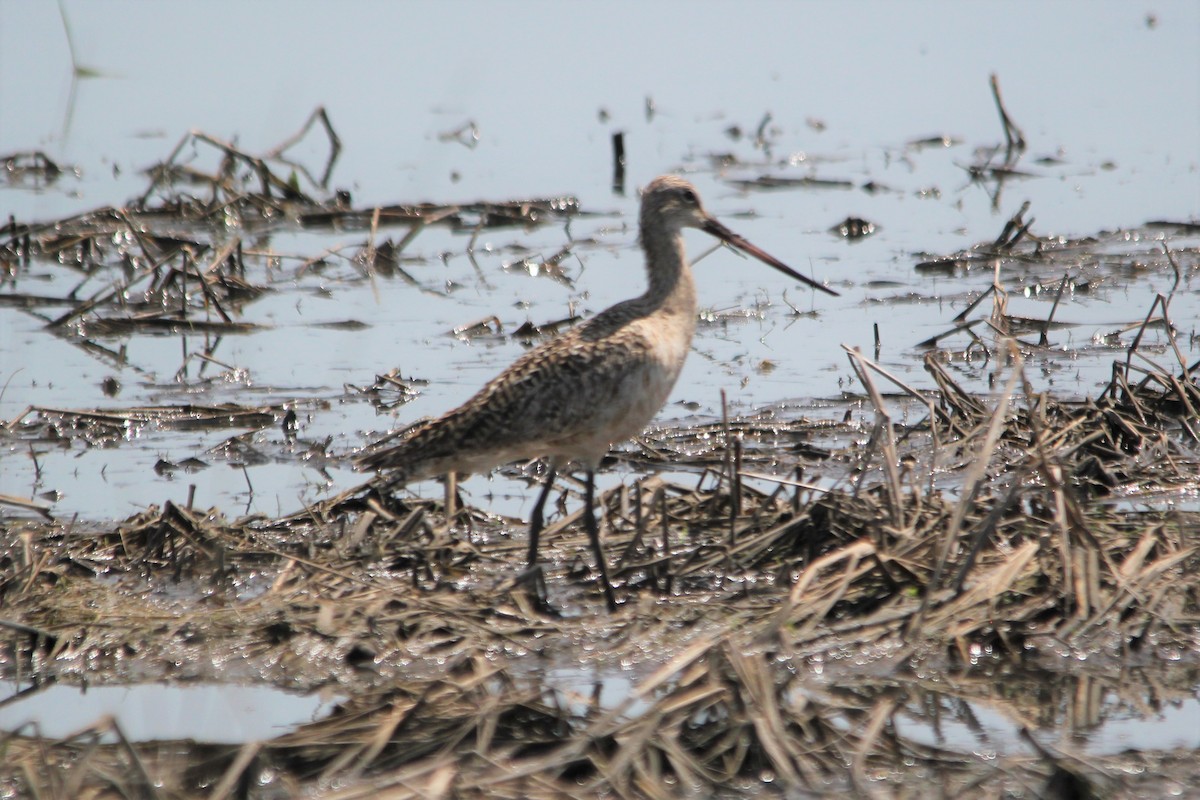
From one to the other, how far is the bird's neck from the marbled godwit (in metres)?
0.16

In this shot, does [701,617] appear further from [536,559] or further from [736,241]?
[736,241]

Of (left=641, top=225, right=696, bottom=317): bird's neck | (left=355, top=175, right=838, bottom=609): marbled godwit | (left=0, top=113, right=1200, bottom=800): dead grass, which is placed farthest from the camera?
(left=641, top=225, right=696, bottom=317): bird's neck

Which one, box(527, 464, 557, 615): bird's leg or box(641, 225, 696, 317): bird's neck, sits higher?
box(641, 225, 696, 317): bird's neck

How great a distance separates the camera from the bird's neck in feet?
21.3

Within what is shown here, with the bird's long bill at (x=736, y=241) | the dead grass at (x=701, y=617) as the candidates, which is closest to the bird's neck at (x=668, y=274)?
the bird's long bill at (x=736, y=241)

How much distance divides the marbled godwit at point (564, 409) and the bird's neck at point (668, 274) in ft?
0.52

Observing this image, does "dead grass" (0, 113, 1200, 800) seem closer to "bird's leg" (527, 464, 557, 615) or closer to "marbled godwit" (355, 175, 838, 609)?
"bird's leg" (527, 464, 557, 615)

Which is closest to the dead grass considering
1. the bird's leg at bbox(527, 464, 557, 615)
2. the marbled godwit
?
the bird's leg at bbox(527, 464, 557, 615)

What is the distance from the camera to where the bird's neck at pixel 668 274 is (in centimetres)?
649

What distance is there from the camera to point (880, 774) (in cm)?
447

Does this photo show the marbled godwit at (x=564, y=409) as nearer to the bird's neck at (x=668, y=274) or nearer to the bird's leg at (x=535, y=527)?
the bird's leg at (x=535, y=527)

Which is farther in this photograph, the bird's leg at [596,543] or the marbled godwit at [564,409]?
the marbled godwit at [564,409]

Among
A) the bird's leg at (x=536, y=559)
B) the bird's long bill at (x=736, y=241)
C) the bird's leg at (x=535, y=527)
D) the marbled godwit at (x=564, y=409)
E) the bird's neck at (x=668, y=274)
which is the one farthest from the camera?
the bird's long bill at (x=736, y=241)

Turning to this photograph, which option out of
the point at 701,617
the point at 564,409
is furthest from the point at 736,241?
the point at 701,617
